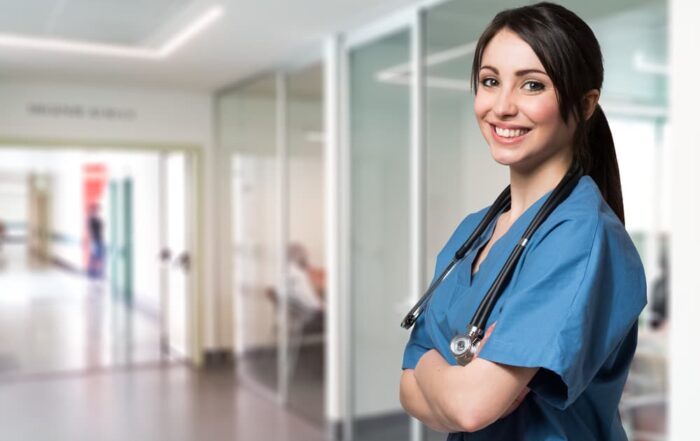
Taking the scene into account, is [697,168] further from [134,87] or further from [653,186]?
[134,87]

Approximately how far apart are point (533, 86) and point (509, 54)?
0.18 ft

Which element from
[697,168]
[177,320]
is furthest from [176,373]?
[697,168]

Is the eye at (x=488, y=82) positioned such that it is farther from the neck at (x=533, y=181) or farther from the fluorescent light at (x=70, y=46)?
the fluorescent light at (x=70, y=46)

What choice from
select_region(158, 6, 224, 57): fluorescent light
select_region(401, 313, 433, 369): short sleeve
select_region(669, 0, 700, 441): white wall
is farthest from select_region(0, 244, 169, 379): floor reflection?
select_region(401, 313, 433, 369): short sleeve

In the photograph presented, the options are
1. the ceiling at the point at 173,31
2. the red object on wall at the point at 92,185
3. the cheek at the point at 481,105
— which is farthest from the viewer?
the red object on wall at the point at 92,185

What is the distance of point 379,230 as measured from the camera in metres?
4.32

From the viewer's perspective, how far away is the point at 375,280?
438 cm

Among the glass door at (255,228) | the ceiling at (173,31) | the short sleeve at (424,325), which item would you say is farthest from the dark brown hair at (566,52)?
the glass door at (255,228)

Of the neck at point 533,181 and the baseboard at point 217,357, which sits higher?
the neck at point 533,181

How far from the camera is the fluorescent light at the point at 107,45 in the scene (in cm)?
457

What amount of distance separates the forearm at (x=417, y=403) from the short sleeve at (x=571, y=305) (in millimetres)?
158

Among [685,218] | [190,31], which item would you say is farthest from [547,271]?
[190,31]

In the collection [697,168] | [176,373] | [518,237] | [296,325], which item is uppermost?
[697,168]

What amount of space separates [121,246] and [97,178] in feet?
10.9
